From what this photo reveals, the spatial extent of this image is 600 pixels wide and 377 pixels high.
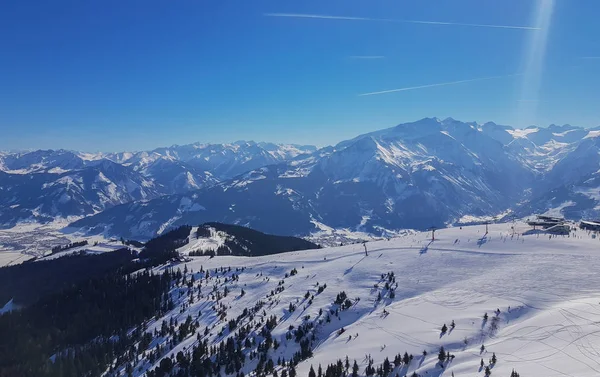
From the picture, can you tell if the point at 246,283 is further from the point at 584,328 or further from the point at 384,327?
the point at 584,328

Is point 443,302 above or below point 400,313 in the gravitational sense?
above

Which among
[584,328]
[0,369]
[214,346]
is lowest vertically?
[0,369]

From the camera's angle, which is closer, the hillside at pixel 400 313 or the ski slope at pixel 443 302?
the ski slope at pixel 443 302

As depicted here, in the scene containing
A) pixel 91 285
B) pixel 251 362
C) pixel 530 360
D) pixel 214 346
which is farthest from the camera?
pixel 91 285

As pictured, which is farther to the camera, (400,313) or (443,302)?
(443,302)

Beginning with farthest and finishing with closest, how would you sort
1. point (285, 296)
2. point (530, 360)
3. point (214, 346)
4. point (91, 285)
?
point (91, 285), point (285, 296), point (214, 346), point (530, 360)

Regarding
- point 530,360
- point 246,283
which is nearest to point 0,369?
point 246,283

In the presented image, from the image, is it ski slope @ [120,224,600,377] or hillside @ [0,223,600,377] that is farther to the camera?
hillside @ [0,223,600,377]

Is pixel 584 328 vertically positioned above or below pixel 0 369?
above
